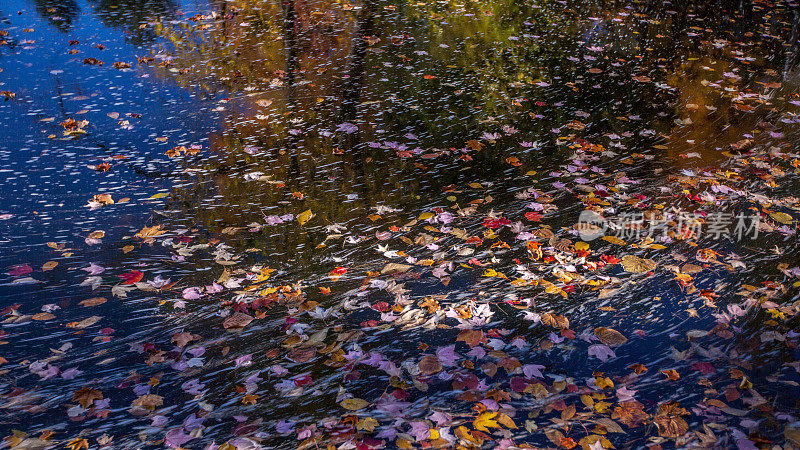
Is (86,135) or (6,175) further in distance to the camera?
(86,135)

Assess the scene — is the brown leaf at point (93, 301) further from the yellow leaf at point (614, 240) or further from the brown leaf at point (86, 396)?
the yellow leaf at point (614, 240)

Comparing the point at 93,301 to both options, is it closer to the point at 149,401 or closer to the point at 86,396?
the point at 86,396

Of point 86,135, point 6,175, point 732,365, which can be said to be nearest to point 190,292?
point 6,175

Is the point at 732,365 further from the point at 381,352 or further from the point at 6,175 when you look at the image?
the point at 6,175

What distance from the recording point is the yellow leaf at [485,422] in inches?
95.7

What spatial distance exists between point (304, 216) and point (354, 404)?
181 centimetres

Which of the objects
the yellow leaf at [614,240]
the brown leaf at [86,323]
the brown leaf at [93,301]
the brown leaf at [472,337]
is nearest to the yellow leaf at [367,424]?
the brown leaf at [472,337]

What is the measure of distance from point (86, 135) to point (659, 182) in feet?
17.8

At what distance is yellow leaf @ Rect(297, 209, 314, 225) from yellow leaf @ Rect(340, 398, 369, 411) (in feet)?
5.54

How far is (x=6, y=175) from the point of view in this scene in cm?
436

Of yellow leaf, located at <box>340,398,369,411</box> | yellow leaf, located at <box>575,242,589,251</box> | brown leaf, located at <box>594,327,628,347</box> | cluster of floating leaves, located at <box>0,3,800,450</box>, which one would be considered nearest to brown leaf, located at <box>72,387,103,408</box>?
cluster of floating leaves, located at <box>0,3,800,450</box>

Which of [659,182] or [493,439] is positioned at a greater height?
[659,182]

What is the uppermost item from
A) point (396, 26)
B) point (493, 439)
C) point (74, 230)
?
point (396, 26)

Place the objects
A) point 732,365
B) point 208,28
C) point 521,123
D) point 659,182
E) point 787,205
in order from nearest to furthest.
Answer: point 732,365, point 787,205, point 659,182, point 521,123, point 208,28
